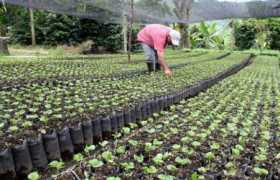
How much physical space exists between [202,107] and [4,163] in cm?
227

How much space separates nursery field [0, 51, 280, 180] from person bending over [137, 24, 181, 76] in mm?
902

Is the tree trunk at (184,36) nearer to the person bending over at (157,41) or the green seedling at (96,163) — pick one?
the person bending over at (157,41)

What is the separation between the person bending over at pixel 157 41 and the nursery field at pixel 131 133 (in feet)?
2.96

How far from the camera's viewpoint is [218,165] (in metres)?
1.89

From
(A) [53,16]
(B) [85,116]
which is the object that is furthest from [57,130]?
(A) [53,16]

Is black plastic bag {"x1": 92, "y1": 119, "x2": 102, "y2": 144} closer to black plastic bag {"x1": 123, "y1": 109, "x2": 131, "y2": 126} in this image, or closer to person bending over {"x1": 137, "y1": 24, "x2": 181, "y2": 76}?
black plastic bag {"x1": 123, "y1": 109, "x2": 131, "y2": 126}

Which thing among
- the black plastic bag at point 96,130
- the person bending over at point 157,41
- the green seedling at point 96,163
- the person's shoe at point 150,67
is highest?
the person bending over at point 157,41

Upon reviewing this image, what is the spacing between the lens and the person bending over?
16.6 ft

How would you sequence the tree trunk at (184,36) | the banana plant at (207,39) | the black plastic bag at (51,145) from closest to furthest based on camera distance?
the black plastic bag at (51,145)
the tree trunk at (184,36)
the banana plant at (207,39)

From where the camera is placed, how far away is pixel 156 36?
526 centimetres

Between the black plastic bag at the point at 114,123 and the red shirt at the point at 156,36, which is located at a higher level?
the red shirt at the point at 156,36

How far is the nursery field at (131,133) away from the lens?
182 cm

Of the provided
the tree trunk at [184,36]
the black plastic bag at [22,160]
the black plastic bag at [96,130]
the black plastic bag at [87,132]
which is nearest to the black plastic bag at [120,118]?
the black plastic bag at [96,130]

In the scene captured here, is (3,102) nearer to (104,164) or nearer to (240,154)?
(104,164)
